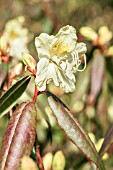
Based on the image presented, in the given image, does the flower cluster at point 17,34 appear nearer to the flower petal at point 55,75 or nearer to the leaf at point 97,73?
the leaf at point 97,73

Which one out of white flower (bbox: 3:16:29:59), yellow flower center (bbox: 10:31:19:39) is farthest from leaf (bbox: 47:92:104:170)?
yellow flower center (bbox: 10:31:19:39)

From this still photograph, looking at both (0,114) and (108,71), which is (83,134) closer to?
(0,114)

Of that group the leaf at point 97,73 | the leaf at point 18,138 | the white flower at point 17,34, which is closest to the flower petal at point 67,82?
the leaf at point 18,138

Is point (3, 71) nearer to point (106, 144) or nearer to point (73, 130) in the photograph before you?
point (73, 130)

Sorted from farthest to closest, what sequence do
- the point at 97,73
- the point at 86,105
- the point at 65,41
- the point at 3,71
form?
the point at 86,105 → the point at 97,73 → the point at 3,71 → the point at 65,41

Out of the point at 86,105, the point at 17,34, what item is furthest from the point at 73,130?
the point at 17,34

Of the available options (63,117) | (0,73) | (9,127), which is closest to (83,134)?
(63,117)

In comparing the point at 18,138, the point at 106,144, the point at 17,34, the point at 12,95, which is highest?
the point at 17,34
